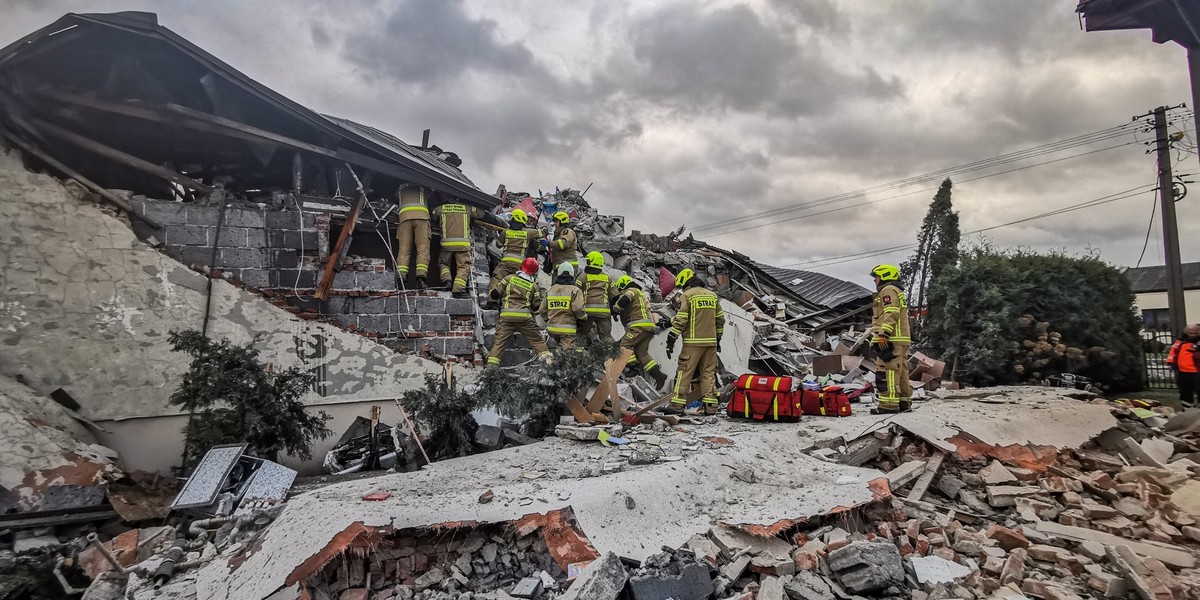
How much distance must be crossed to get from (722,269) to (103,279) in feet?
42.7

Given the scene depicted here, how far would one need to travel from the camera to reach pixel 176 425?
6.06 metres

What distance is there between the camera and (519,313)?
7699 mm

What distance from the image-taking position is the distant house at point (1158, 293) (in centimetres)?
2477

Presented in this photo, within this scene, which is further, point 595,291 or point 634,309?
point 595,291

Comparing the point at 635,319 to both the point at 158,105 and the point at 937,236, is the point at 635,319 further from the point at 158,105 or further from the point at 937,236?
the point at 937,236

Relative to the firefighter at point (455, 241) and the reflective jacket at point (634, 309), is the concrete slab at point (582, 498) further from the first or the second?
the firefighter at point (455, 241)

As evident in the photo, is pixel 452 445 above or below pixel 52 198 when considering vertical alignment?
below

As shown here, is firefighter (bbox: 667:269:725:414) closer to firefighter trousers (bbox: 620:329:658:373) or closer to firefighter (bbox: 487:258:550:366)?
firefighter trousers (bbox: 620:329:658:373)

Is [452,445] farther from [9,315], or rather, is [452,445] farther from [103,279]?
[9,315]

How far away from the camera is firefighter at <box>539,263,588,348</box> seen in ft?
25.9

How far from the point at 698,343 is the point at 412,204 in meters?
4.51

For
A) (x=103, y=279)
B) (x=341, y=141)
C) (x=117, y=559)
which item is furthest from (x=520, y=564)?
(x=341, y=141)

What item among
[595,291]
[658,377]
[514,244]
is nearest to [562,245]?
[514,244]

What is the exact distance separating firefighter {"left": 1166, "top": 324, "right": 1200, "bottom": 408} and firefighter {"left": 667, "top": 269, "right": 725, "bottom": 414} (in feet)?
22.5
